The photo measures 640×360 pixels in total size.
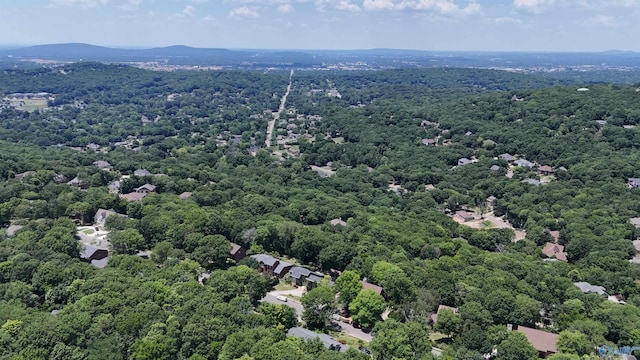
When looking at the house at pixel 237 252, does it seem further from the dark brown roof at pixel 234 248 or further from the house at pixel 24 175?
the house at pixel 24 175

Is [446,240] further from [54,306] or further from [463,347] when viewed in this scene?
[54,306]

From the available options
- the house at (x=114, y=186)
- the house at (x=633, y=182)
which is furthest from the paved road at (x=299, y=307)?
the house at (x=633, y=182)

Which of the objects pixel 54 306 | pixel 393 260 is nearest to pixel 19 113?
pixel 54 306

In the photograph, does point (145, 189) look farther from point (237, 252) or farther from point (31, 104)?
point (31, 104)

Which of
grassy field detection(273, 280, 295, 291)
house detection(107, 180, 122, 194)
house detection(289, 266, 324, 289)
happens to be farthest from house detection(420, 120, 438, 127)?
grassy field detection(273, 280, 295, 291)

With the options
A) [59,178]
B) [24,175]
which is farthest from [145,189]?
[24,175]

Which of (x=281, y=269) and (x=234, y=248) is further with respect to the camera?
(x=234, y=248)
